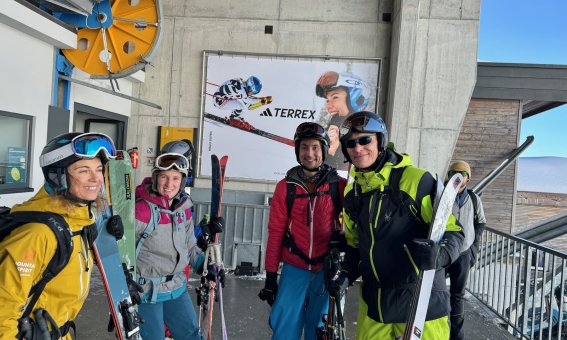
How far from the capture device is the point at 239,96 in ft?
23.3

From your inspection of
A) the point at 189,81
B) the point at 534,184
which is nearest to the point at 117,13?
the point at 189,81

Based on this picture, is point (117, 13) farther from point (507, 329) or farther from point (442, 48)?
point (507, 329)

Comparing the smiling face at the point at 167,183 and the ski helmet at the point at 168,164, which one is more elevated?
the ski helmet at the point at 168,164

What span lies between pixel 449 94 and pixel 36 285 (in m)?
6.69

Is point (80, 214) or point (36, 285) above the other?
point (80, 214)

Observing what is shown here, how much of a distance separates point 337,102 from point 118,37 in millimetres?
3844

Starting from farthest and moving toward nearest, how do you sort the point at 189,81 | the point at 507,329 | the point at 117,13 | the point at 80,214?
the point at 189,81 < the point at 117,13 < the point at 507,329 < the point at 80,214

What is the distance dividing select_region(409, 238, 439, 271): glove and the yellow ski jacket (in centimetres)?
152

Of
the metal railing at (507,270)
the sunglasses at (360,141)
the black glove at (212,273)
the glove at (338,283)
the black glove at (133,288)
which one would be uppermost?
the sunglasses at (360,141)

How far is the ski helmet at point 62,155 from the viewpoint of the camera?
5.01 ft

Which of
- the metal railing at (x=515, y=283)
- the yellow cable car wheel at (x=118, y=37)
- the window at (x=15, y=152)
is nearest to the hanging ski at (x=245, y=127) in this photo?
the yellow cable car wheel at (x=118, y=37)

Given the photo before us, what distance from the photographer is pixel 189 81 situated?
7.21m

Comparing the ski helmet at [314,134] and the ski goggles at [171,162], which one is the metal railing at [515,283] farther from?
the ski goggles at [171,162]

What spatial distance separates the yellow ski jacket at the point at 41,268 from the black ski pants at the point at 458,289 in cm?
332
